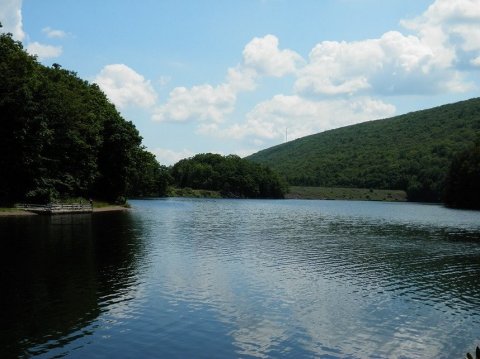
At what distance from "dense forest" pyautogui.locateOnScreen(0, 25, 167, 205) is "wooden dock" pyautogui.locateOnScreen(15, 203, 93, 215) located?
2.58 metres

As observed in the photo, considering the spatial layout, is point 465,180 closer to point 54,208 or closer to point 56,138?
point 56,138

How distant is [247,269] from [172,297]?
10.9 metres

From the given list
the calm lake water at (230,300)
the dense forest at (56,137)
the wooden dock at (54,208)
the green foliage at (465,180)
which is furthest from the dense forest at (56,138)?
the green foliage at (465,180)

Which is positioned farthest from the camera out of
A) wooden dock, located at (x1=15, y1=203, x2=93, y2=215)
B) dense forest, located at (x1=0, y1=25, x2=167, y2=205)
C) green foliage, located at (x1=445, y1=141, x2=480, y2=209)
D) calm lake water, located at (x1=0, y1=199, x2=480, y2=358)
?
green foliage, located at (x1=445, y1=141, x2=480, y2=209)

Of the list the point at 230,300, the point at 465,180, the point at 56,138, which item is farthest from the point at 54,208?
the point at 465,180

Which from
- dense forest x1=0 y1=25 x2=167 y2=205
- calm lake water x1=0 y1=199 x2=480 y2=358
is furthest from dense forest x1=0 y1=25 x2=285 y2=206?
calm lake water x1=0 y1=199 x2=480 y2=358

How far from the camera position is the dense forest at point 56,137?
8094cm

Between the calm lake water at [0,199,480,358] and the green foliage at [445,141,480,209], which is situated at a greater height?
the green foliage at [445,141,480,209]

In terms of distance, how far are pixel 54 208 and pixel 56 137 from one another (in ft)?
49.5

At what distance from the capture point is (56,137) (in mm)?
92812

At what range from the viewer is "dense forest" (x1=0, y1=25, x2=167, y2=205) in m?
80.9

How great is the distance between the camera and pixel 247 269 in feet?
124

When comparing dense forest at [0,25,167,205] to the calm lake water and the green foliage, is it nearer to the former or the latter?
the calm lake water

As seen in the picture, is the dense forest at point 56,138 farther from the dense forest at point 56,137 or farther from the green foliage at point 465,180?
the green foliage at point 465,180
